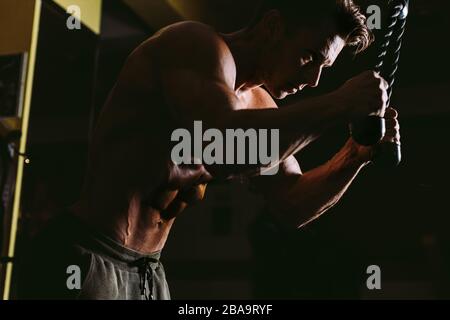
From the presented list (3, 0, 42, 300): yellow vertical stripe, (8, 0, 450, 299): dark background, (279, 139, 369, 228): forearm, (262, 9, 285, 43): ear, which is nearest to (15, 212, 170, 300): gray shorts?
(279, 139, 369, 228): forearm

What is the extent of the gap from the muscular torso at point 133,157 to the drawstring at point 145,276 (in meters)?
0.04

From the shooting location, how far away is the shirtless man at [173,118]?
84 cm

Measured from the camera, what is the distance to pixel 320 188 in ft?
3.89

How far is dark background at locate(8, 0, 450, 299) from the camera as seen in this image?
8.38 ft

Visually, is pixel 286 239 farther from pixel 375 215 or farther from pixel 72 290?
pixel 72 290

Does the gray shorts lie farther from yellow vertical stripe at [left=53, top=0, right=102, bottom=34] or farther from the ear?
yellow vertical stripe at [left=53, top=0, right=102, bottom=34]

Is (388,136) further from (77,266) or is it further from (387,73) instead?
(77,266)

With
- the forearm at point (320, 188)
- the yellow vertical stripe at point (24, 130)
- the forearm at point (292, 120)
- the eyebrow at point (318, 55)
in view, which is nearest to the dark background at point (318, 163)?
the yellow vertical stripe at point (24, 130)

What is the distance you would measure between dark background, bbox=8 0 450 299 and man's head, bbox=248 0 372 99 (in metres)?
1.52

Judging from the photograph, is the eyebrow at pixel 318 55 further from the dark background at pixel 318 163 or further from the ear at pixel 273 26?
the dark background at pixel 318 163

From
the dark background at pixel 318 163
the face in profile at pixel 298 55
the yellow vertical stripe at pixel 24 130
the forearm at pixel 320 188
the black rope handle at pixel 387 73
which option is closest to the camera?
the black rope handle at pixel 387 73

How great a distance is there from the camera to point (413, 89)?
12.4ft

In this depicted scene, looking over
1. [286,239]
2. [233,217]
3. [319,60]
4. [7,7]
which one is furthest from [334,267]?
[319,60]

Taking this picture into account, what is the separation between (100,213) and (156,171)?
Answer: 11 cm
